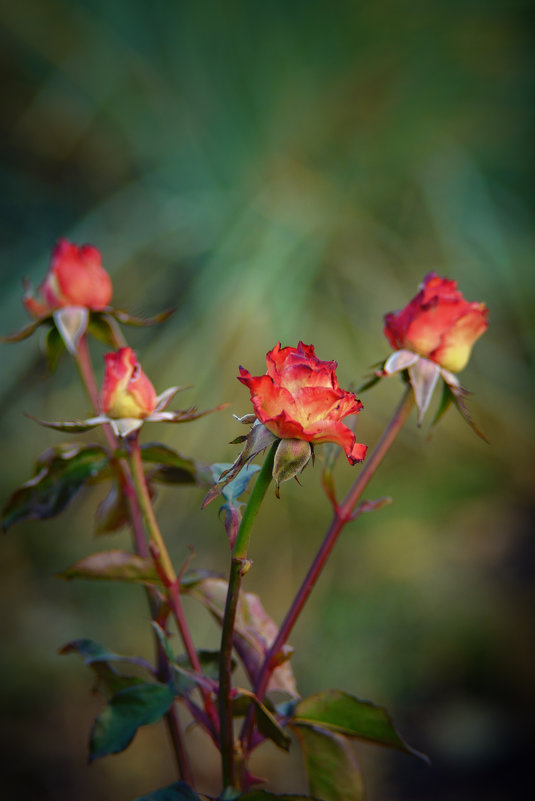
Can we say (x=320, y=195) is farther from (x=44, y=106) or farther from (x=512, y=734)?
(x=512, y=734)

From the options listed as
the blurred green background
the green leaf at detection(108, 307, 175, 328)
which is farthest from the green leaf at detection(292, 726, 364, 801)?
the blurred green background

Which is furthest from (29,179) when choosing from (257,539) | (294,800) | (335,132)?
(294,800)

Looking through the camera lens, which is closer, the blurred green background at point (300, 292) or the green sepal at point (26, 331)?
the green sepal at point (26, 331)

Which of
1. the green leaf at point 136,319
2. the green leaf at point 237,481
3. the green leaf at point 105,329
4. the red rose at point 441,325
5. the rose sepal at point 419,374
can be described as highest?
the red rose at point 441,325

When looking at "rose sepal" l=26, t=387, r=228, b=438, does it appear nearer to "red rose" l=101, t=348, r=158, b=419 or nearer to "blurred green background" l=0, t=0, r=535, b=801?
"red rose" l=101, t=348, r=158, b=419

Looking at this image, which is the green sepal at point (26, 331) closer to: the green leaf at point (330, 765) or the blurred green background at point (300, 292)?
the green leaf at point (330, 765)

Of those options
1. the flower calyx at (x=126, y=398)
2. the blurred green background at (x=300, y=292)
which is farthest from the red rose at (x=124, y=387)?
the blurred green background at (x=300, y=292)
